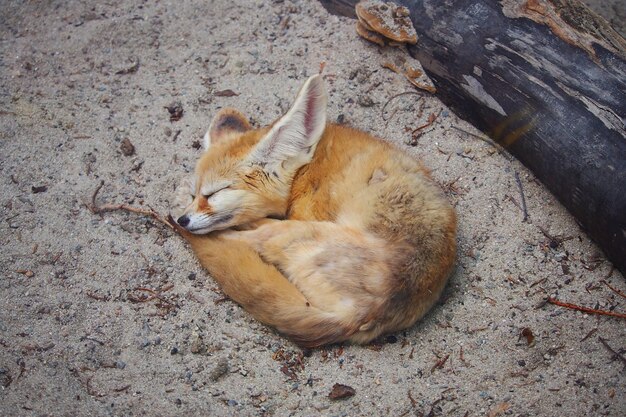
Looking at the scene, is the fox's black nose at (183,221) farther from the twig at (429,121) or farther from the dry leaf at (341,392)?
the twig at (429,121)

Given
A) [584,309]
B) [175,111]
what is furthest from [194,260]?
[584,309]

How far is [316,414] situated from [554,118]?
2.28m

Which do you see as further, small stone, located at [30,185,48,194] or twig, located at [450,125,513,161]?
twig, located at [450,125,513,161]

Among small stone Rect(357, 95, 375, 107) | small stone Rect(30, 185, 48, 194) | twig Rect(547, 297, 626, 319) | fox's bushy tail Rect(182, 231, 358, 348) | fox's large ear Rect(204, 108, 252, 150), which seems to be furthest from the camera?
small stone Rect(357, 95, 375, 107)

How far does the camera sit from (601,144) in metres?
3.76

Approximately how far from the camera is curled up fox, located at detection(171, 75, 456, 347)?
3518 mm

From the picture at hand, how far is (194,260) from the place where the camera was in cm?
407

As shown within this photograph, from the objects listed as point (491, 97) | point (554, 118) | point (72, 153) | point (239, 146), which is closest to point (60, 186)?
point (72, 153)

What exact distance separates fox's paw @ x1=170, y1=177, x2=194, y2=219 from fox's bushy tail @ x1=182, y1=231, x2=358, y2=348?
589 millimetres

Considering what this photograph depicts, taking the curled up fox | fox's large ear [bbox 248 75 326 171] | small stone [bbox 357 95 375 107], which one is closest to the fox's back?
the curled up fox

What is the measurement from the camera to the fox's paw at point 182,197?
4.24 meters

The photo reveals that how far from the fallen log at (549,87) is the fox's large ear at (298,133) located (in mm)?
1118

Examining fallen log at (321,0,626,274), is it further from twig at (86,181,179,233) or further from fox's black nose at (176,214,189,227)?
twig at (86,181,179,233)

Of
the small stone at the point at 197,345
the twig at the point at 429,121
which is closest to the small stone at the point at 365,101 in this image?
the twig at the point at 429,121
